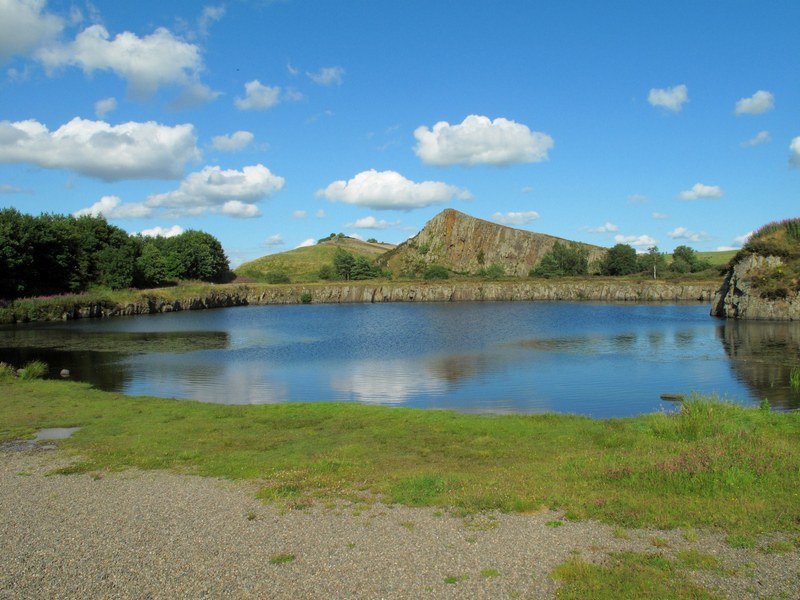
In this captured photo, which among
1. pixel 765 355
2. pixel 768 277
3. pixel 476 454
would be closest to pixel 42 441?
pixel 476 454

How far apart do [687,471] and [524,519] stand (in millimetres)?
3739

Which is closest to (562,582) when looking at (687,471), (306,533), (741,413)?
(306,533)

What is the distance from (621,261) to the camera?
134m

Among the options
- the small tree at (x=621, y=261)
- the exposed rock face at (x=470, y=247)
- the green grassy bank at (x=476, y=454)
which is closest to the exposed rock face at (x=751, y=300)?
the green grassy bank at (x=476, y=454)

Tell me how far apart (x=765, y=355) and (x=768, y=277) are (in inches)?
1067

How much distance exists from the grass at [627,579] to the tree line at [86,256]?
259 feet

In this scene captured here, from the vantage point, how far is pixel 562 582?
25.5 feet

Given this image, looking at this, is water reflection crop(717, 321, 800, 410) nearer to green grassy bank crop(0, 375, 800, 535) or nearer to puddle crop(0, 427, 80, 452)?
green grassy bank crop(0, 375, 800, 535)

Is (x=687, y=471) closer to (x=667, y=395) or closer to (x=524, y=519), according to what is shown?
(x=524, y=519)

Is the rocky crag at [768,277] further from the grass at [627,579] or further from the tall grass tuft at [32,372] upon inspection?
the tall grass tuft at [32,372]

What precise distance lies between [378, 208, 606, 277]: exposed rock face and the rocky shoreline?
157 feet

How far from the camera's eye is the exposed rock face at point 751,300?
55.5 meters

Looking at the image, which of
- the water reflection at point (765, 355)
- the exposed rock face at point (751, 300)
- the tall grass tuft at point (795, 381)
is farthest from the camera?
the exposed rock face at point (751, 300)

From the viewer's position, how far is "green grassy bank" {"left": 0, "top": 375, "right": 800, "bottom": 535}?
410 inches
